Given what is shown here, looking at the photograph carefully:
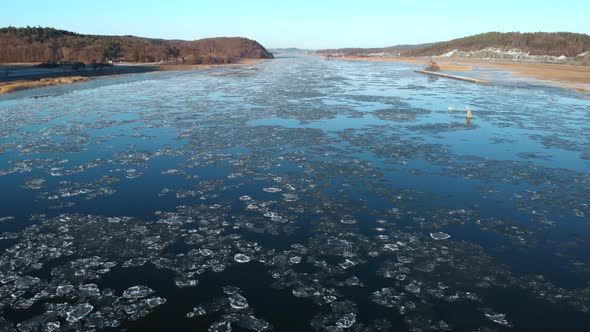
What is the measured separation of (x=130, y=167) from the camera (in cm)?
1245

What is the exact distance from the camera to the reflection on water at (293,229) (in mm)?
5734

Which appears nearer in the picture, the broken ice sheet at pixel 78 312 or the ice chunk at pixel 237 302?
the broken ice sheet at pixel 78 312

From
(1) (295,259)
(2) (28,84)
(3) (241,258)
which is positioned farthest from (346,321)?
(2) (28,84)

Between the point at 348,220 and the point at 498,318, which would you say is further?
the point at 348,220

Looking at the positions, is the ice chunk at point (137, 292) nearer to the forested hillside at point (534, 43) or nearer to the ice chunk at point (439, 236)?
the ice chunk at point (439, 236)

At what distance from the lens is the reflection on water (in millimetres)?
5734

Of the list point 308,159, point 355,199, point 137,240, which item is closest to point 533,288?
point 355,199

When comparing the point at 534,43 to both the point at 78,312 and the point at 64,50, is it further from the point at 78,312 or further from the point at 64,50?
the point at 78,312

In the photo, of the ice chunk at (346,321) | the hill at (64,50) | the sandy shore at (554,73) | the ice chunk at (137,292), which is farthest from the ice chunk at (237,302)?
the hill at (64,50)

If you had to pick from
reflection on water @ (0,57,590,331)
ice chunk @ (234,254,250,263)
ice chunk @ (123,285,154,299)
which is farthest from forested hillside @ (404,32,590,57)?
ice chunk @ (123,285,154,299)

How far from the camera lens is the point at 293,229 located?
8273mm

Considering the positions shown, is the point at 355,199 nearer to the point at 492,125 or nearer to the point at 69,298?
the point at 69,298

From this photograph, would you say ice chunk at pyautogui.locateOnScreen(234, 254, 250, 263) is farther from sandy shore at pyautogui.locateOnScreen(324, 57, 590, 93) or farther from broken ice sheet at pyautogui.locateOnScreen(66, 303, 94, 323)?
sandy shore at pyautogui.locateOnScreen(324, 57, 590, 93)

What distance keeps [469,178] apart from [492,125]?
942 cm
